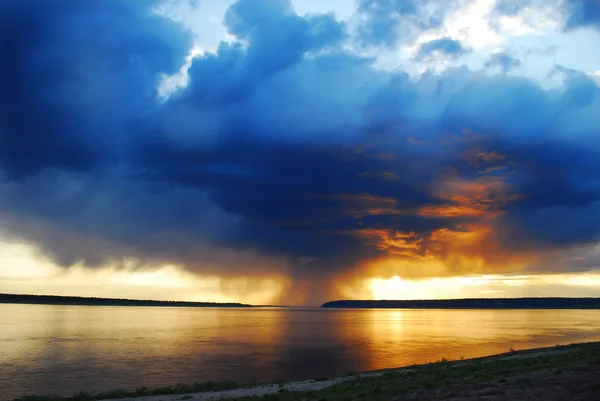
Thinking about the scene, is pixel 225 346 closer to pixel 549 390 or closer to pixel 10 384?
pixel 10 384

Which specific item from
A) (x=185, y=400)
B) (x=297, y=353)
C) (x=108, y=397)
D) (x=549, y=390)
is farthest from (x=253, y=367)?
(x=549, y=390)

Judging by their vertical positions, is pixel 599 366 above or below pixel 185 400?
above

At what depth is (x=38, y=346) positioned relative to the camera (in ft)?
265

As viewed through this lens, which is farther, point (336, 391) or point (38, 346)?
point (38, 346)

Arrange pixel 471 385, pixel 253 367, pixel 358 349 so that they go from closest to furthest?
pixel 471 385 → pixel 253 367 → pixel 358 349

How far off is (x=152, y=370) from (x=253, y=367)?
39.3 feet

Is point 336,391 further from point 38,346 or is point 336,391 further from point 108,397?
point 38,346

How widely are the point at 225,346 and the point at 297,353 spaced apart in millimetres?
17688

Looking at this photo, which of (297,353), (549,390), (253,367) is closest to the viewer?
(549,390)

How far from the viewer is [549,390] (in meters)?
22.5

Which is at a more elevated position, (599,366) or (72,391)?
(599,366)

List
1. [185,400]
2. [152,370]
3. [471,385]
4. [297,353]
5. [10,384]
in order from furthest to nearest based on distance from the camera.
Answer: [297,353], [152,370], [10,384], [185,400], [471,385]

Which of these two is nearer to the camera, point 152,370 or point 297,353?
point 152,370

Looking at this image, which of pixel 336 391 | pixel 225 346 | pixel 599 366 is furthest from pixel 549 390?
pixel 225 346
